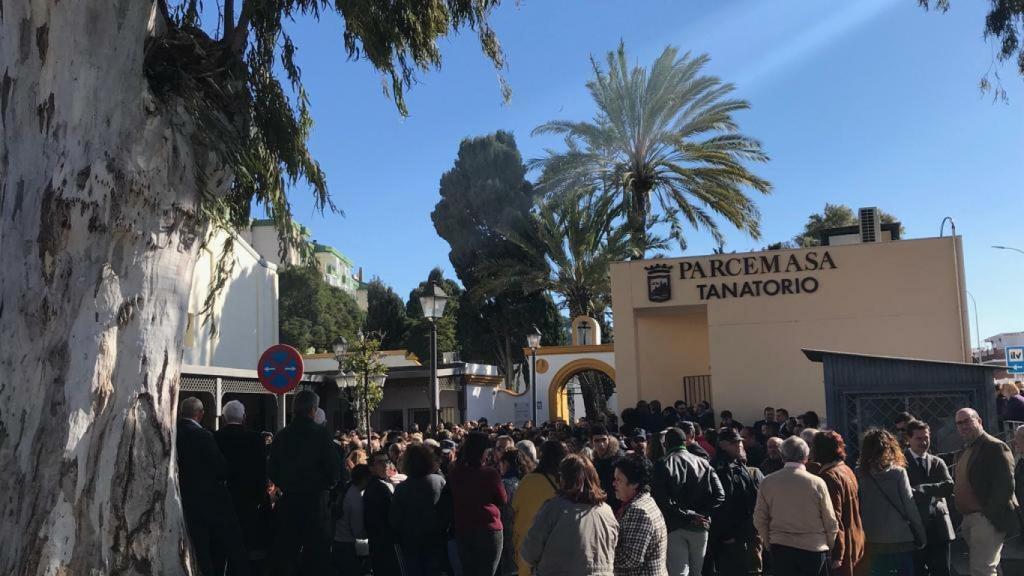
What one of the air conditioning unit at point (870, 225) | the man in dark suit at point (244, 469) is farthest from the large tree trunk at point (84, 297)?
the air conditioning unit at point (870, 225)

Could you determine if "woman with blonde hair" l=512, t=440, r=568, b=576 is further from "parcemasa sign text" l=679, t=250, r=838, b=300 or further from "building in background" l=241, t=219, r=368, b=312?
"parcemasa sign text" l=679, t=250, r=838, b=300

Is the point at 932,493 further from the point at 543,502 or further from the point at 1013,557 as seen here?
the point at 543,502

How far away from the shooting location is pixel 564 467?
18.9 ft

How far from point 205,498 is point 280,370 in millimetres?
4553

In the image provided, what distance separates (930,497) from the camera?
7.88 metres

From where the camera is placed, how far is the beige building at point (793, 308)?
20.0 meters

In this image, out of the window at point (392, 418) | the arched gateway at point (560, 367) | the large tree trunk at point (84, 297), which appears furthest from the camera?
the window at point (392, 418)

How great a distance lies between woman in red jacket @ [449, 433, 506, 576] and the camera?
7.61 meters

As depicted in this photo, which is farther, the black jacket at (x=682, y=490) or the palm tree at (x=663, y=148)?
the palm tree at (x=663, y=148)

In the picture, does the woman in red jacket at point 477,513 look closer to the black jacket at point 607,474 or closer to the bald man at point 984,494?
the black jacket at point 607,474

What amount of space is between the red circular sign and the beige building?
11.7 m

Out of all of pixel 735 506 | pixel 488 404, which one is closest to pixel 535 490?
pixel 735 506

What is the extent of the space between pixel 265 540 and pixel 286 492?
639 millimetres

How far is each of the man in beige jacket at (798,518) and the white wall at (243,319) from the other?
23267 millimetres
